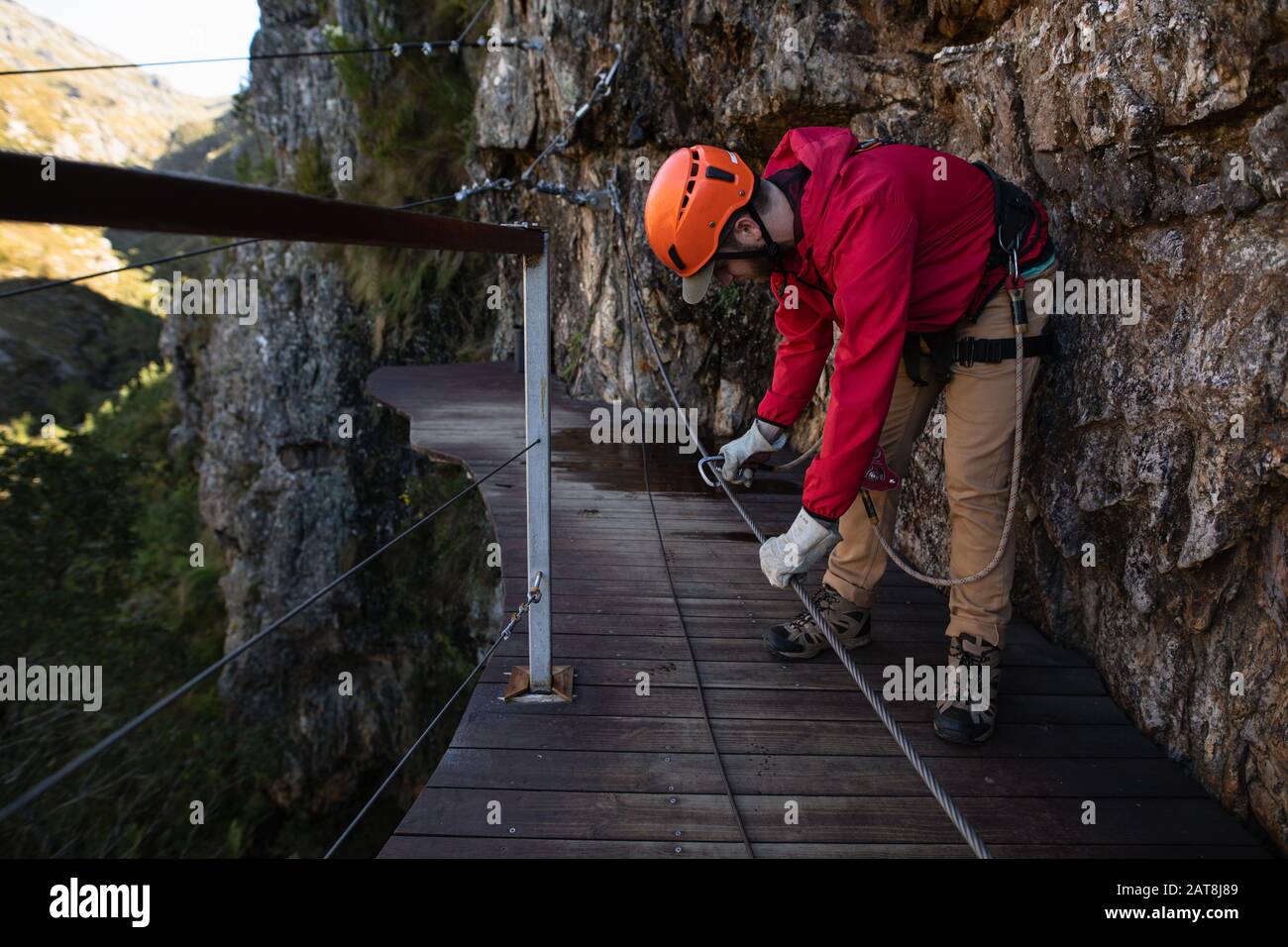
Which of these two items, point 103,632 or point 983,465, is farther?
point 103,632

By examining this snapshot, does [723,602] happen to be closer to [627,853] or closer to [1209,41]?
[627,853]

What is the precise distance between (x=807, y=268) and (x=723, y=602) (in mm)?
1568

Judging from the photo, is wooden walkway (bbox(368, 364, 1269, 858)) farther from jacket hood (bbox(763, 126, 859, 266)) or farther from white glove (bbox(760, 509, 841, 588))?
jacket hood (bbox(763, 126, 859, 266))

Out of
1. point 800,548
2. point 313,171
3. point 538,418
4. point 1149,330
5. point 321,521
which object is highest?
point 313,171

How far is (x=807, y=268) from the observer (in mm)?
2541

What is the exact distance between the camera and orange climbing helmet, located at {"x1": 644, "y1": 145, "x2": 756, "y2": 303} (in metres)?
2.37

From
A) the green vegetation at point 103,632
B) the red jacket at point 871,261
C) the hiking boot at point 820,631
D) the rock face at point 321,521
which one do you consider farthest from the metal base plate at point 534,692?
the green vegetation at point 103,632

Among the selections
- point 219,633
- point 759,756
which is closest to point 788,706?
point 759,756

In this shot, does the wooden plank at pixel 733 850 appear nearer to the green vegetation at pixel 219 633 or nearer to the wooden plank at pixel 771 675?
the wooden plank at pixel 771 675

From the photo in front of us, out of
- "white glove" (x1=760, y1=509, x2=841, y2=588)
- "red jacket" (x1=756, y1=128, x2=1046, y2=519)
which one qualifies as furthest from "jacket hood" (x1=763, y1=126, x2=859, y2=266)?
"white glove" (x1=760, y1=509, x2=841, y2=588)

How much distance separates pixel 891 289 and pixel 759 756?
54.3 inches

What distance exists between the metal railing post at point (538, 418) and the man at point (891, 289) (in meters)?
0.38

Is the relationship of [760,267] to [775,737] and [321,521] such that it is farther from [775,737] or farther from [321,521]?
[321,521]

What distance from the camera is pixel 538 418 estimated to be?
246 centimetres
